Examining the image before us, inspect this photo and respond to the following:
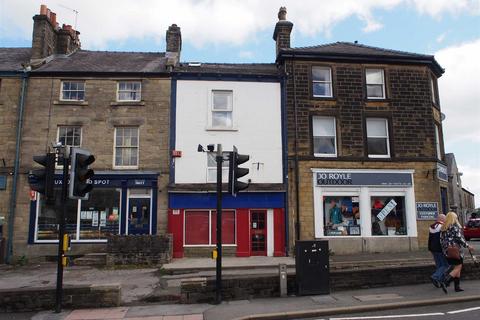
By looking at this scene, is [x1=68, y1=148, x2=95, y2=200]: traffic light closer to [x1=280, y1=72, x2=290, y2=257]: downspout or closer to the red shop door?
the red shop door

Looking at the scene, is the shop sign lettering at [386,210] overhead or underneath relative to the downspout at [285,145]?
underneath

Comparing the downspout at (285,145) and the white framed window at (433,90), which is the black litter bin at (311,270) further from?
the white framed window at (433,90)

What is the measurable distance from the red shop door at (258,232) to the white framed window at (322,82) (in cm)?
645

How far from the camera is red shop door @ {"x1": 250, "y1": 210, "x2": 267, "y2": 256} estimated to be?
1855 cm

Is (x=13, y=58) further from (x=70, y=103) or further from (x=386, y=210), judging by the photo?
(x=386, y=210)

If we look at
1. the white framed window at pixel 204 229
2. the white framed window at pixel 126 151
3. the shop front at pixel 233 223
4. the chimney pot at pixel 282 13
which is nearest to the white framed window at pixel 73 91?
the white framed window at pixel 126 151

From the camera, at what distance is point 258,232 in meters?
18.7

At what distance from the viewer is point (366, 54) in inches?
790

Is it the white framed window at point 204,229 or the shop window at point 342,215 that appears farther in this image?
the shop window at point 342,215

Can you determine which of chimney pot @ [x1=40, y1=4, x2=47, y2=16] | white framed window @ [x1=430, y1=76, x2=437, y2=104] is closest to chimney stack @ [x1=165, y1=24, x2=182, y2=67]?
chimney pot @ [x1=40, y1=4, x2=47, y2=16]

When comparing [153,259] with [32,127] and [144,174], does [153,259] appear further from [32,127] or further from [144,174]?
[32,127]

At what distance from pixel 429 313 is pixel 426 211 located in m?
12.6

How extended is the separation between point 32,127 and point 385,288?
53.6 feet

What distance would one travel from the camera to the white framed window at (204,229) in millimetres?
18422
